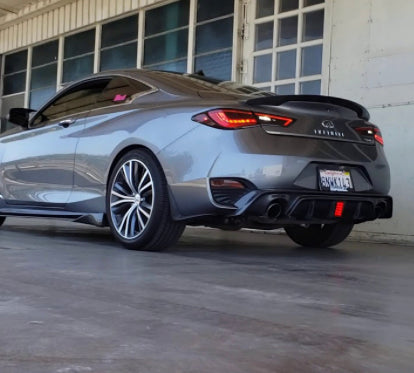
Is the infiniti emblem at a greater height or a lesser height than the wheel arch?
greater

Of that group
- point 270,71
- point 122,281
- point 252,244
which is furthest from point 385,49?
point 122,281

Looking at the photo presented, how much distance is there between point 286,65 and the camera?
8.31m

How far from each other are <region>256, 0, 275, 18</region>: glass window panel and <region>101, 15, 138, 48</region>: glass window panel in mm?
3168

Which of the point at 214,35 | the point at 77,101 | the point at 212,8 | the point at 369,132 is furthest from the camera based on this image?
the point at 212,8

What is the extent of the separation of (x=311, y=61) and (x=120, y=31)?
4.94 metres

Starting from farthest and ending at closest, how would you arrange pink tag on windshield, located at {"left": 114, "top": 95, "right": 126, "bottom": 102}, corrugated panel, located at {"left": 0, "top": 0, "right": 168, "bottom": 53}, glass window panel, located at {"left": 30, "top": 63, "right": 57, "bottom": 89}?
glass window panel, located at {"left": 30, "top": 63, "right": 57, "bottom": 89} → corrugated panel, located at {"left": 0, "top": 0, "right": 168, "bottom": 53} → pink tag on windshield, located at {"left": 114, "top": 95, "right": 126, "bottom": 102}

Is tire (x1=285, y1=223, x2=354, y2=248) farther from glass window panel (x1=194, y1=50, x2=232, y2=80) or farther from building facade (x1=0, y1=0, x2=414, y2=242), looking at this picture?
glass window panel (x1=194, y1=50, x2=232, y2=80)

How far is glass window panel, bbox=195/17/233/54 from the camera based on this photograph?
9.31 m

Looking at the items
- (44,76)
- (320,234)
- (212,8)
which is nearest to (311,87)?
(212,8)

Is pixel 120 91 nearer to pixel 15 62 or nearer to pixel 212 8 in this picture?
pixel 212 8

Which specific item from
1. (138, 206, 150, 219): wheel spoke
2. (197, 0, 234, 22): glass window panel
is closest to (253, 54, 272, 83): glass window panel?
(197, 0, 234, 22): glass window panel

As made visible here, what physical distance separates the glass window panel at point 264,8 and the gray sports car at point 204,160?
385 centimetres

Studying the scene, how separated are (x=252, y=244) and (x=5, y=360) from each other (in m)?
4.24

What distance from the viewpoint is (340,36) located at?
7543 millimetres
